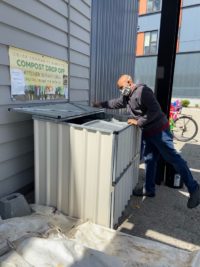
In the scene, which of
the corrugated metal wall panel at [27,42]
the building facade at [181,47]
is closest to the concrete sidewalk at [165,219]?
the corrugated metal wall panel at [27,42]

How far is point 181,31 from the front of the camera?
19.6m

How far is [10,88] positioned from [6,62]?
27cm

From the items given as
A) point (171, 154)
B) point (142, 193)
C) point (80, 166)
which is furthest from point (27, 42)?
point (142, 193)

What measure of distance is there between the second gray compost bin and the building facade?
17.9 meters

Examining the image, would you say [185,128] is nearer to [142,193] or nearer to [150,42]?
[142,193]

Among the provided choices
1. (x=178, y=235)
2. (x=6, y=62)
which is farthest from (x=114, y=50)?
(x=178, y=235)

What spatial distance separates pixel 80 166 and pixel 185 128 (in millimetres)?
5667

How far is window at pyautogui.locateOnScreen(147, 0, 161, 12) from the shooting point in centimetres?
1974

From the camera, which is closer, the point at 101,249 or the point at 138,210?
the point at 101,249

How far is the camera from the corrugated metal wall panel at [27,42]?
245 centimetres

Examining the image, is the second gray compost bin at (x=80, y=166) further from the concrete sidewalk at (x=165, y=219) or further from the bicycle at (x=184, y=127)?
the bicycle at (x=184, y=127)

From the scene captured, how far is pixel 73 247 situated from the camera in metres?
1.86

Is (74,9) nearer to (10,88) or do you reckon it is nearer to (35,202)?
(10,88)

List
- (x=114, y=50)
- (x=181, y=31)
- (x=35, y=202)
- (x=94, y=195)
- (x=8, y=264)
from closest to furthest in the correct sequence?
(x=8, y=264), (x=94, y=195), (x=35, y=202), (x=114, y=50), (x=181, y=31)
